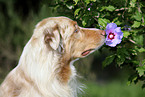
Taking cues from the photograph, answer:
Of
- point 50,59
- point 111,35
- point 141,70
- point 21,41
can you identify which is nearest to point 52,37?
point 50,59

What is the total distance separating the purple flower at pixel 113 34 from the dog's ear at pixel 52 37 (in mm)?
742

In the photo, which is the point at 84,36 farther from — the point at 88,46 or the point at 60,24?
the point at 60,24

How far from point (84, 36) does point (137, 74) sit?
46.3 inches

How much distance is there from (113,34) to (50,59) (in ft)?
3.14

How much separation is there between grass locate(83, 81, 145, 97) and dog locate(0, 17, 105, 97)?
3.08 meters

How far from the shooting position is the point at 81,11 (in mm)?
3947

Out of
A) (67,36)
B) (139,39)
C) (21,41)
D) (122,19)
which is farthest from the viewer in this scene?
(21,41)

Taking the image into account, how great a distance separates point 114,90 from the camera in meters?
7.29

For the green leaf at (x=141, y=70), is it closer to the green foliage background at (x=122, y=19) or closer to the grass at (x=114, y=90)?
the green foliage background at (x=122, y=19)

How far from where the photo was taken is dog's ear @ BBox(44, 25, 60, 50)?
10.9 feet

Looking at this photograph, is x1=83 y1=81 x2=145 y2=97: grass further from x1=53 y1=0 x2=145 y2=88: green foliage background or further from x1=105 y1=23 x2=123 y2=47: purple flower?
x1=105 y1=23 x2=123 y2=47: purple flower

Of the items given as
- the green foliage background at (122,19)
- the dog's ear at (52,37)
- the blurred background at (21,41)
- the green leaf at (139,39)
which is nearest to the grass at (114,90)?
the blurred background at (21,41)

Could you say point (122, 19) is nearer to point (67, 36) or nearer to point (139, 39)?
point (139, 39)

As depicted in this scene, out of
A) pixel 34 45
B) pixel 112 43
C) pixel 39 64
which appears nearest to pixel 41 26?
pixel 34 45
